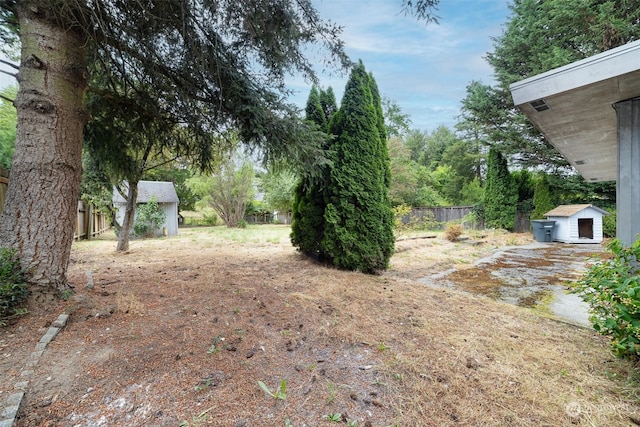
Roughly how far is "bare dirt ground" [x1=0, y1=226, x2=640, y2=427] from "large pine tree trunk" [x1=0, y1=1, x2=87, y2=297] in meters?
0.51

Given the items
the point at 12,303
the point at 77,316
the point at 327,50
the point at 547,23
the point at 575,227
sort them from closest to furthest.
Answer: the point at 12,303, the point at 77,316, the point at 327,50, the point at 575,227, the point at 547,23

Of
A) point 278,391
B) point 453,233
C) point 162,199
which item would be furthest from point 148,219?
point 278,391

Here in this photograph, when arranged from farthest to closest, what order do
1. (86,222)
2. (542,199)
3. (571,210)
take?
(542,199), (86,222), (571,210)

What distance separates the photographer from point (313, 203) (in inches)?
230

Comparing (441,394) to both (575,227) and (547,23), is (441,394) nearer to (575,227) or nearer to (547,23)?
(575,227)

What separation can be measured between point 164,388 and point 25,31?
3378 millimetres

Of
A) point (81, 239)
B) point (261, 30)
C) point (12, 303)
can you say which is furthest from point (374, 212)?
point (81, 239)

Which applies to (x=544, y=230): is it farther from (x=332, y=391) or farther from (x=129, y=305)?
(x=129, y=305)

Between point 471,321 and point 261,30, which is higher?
point 261,30

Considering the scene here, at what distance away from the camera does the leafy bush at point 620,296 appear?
1.74 metres

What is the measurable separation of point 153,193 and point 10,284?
1334 centimetres

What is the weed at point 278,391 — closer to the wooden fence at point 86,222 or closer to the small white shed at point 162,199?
the wooden fence at point 86,222

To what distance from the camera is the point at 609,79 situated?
250 centimetres

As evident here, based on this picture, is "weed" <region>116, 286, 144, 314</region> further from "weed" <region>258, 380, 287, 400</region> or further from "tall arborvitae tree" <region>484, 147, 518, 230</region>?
"tall arborvitae tree" <region>484, 147, 518, 230</region>
